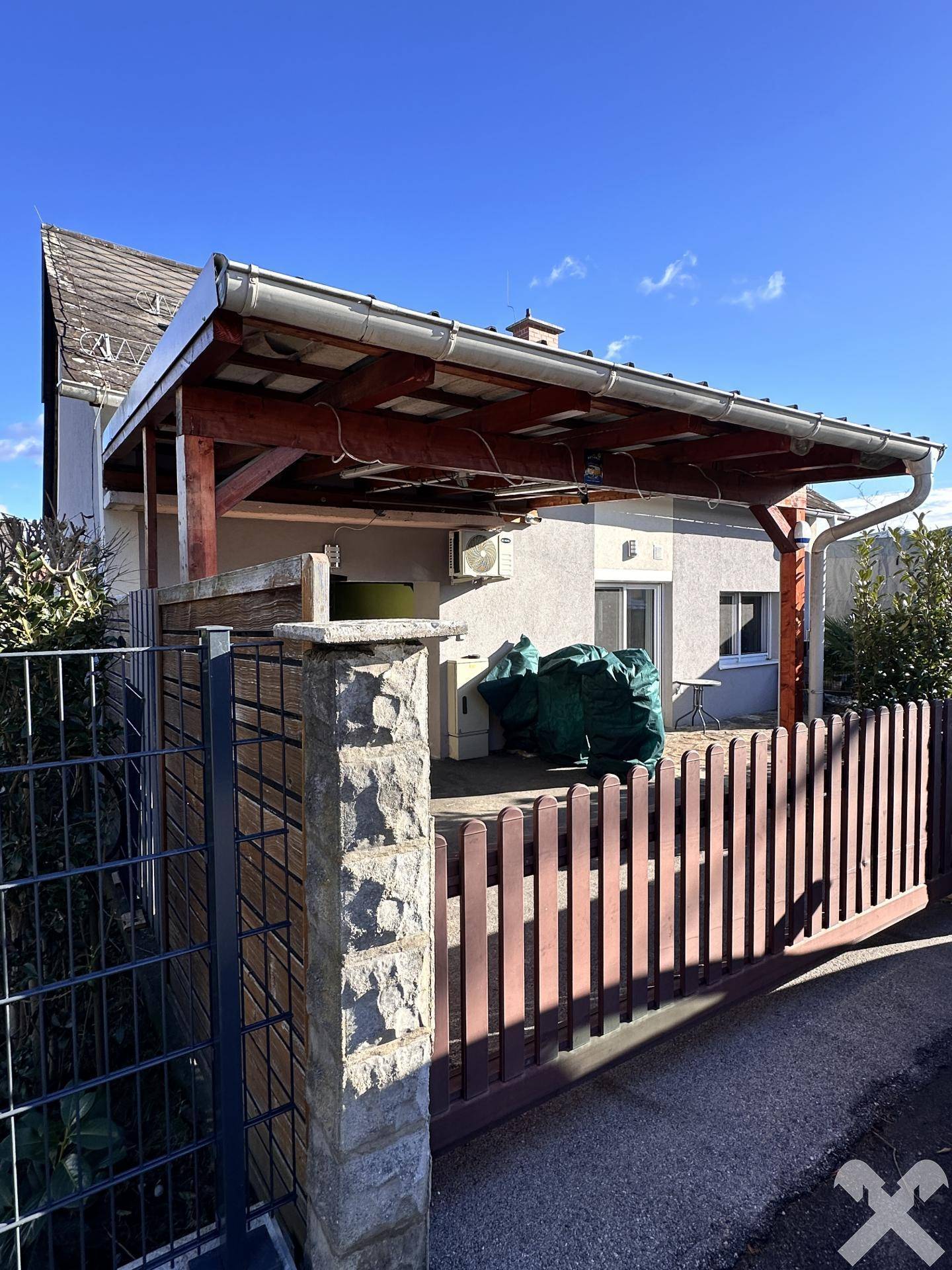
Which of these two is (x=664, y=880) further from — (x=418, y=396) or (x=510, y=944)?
(x=418, y=396)

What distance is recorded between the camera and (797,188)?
827 cm

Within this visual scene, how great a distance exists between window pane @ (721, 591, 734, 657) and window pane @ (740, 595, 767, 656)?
0.24m

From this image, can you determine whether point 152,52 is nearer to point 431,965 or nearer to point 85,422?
point 85,422

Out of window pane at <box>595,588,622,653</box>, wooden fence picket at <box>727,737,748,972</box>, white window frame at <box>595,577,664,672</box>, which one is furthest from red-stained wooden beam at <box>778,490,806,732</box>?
white window frame at <box>595,577,664,672</box>

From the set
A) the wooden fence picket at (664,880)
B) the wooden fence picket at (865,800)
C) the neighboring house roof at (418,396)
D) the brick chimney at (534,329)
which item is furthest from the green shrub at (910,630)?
the brick chimney at (534,329)

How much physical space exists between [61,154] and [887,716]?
10548mm

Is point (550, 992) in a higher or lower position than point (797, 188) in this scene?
lower

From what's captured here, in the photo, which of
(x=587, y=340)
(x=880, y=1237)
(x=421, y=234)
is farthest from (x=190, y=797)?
(x=421, y=234)

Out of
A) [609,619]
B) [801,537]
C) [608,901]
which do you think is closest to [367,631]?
[608,901]

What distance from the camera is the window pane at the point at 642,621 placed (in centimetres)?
1035

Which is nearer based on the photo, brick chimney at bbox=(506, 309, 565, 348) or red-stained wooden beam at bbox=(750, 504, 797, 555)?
red-stained wooden beam at bbox=(750, 504, 797, 555)

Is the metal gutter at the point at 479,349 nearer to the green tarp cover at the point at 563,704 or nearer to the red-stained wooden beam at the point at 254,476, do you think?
the red-stained wooden beam at the point at 254,476

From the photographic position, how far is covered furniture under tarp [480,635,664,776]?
24.6 ft

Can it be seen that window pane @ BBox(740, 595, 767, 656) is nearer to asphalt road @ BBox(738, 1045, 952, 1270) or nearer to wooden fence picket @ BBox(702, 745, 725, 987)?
wooden fence picket @ BBox(702, 745, 725, 987)
